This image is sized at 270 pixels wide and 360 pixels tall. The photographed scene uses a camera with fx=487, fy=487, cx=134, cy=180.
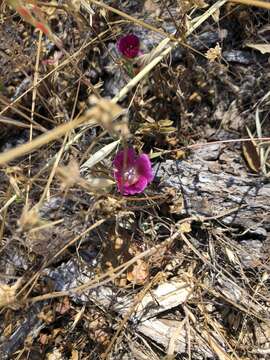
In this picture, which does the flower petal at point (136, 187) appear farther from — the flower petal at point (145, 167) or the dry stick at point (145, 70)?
the dry stick at point (145, 70)

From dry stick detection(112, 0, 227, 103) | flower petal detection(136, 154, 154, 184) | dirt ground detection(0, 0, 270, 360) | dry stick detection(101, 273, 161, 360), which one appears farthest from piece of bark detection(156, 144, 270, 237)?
dry stick detection(112, 0, 227, 103)

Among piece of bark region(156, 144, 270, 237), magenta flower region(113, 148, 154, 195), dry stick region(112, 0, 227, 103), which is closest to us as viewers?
dry stick region(112, 0, 227, 103)

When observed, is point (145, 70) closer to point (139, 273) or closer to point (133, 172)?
point (133, 172)

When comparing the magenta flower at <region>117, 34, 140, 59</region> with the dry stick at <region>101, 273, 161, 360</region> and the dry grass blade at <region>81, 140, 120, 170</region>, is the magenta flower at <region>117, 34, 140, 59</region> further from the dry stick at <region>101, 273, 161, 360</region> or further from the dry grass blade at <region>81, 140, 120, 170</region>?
the dry stick at <region>101, 273, 161, 360</region>

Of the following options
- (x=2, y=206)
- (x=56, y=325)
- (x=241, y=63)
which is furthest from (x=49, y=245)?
(x=241, y=63)

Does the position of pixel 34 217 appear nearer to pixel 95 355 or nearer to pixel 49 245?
pixel 49 245

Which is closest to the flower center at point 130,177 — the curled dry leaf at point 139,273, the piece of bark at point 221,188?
the piece of bark at point 221,188
